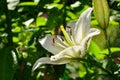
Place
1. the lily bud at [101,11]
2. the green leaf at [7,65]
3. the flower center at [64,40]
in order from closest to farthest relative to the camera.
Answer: the lily bud at [101,11] → the flower center at [64,40] → the green leaf at [7,65]

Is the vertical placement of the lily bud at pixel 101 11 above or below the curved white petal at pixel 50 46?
above

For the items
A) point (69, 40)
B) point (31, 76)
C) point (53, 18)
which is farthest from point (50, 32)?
point (69, 40)

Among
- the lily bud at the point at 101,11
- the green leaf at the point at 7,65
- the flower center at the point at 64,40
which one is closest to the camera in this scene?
the lily bud at the point at 101,11

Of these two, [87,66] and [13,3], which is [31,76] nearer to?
[87,66]

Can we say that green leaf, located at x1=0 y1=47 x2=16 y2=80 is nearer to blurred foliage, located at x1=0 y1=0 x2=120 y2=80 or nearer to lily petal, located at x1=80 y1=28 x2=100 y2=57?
blurred foliage, located at x1=0 y1=0 x2=120 y2=80

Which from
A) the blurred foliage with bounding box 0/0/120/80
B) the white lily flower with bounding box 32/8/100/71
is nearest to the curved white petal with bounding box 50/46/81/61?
the white lily flower with bounding box 32/8/100/71

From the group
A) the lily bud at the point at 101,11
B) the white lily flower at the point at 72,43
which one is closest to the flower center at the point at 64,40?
the white lily flower at the point at 72,43

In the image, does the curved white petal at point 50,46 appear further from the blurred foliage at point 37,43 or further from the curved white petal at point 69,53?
the blurred foliage at point 37,43

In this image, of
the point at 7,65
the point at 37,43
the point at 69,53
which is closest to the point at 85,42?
the point at 69,53
